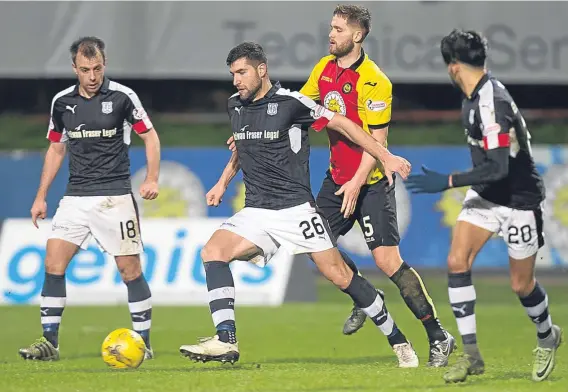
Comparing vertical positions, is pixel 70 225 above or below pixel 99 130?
below

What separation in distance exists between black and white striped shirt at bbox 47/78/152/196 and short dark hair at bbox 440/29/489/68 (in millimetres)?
2975

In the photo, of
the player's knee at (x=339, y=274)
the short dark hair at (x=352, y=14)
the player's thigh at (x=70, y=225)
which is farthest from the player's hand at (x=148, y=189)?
the short dark hair at (x=352, y=14)

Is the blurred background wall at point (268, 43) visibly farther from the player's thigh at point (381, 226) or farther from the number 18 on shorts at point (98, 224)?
the player's thigh at point (381, 226)

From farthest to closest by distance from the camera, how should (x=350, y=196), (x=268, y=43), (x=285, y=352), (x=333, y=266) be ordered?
(x=268, y=43) < (x=285, y=352) < (x=350, y=196) < (x=333, y=266)

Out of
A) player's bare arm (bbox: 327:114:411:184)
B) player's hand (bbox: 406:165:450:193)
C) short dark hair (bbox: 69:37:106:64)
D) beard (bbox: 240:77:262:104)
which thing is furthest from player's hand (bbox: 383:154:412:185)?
short dark hair (bbox: 69:37:106:64)

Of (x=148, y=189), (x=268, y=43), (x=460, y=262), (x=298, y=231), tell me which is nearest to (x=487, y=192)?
(x=460, y=262)

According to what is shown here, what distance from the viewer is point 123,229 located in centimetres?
1021

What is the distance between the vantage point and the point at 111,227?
33.4 feet

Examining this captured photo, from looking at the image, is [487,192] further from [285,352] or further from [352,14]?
[285,352]

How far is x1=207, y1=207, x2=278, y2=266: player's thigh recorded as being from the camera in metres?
8.84

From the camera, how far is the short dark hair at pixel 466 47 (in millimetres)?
8078

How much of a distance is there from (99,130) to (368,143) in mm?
2365

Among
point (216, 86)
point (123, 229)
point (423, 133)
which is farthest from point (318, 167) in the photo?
point (123, 229)

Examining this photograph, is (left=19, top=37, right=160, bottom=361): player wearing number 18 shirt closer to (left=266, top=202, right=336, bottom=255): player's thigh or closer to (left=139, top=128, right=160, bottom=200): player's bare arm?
(left=139, top=128, right=160, bottom=200): player's bare arm
